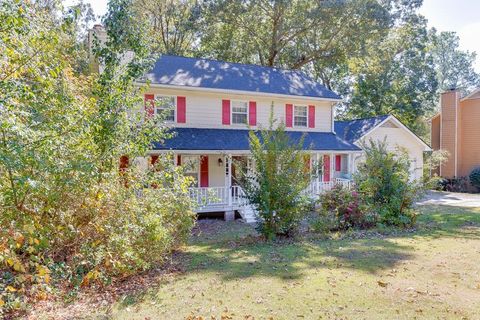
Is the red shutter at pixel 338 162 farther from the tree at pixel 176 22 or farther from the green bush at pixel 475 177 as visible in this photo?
the tree at pixel 176 22

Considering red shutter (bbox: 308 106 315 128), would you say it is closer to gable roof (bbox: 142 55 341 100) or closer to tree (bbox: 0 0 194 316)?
gable roof (bbox: 142 55 341 100)

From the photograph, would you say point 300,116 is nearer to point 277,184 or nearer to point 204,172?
point 204,172

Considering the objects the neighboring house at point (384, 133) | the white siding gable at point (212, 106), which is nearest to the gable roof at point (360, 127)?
the neighboring house at point (384, 133)

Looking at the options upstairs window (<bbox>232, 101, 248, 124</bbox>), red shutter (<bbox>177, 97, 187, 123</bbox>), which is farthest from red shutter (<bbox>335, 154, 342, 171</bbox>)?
red shutter (<bbox>177, 97, 187, 123</bbox>)

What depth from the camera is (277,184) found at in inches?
348

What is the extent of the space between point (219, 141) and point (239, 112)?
94.2 inches

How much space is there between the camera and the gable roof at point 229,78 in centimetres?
1498

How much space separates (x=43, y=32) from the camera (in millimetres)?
4414

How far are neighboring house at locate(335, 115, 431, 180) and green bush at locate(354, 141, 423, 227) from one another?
7823mm

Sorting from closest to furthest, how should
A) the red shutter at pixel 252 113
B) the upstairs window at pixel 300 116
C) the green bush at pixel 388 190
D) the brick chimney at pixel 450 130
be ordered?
1. the green bush at pixel 388 190
2. the red shutter at pixel 252 113
3. the upstairs window at pixel 300 116
4. the brick chimney at pixel 450 130

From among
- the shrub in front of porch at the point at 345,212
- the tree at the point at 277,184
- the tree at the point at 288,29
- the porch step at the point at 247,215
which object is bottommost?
the porch step at the point at 247,215

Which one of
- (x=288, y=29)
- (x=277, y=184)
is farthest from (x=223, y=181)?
(x=288, y=29)

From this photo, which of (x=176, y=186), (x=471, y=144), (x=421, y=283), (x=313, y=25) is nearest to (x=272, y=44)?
(x=313, y=25)

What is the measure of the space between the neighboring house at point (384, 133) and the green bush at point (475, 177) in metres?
3.45
